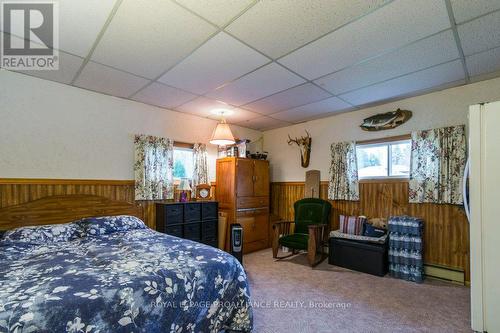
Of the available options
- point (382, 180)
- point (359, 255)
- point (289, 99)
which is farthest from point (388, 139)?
point (359, 255)

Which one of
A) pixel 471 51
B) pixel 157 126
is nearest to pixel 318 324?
pixel 471 51

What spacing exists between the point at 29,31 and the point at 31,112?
1177 millimetres

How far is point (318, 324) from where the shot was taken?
7.23ft

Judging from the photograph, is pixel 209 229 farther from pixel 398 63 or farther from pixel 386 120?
pixel 398 63

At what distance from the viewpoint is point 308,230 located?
3.82 metres

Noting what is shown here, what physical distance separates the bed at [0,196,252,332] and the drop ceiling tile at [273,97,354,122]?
2.83 m

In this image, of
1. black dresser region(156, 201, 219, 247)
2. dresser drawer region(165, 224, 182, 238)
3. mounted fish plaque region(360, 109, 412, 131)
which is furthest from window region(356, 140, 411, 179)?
dresser drawer region(165, 224, 182, 238)

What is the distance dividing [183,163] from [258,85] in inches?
82.0

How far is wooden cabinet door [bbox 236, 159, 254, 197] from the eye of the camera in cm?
445

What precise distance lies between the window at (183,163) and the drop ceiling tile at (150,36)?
1.85m

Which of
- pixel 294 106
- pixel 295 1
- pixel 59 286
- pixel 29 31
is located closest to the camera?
pixel 59 286

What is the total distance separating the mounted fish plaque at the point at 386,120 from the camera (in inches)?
142

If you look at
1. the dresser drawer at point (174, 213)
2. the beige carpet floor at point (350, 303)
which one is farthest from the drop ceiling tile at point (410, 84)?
the dresser drawer at point (174, 213)

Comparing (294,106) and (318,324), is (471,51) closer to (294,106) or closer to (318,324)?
(294,106)
